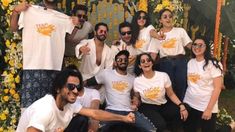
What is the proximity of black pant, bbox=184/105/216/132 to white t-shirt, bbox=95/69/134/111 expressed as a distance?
751mm

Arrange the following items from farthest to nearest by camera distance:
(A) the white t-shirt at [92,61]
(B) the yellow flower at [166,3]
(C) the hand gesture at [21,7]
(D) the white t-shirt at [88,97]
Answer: (B) the yellow flower at [166,3] < (A) the white t-shirt at [92,61] < (D) the white t-shirt at [88,97] < (C) the hand gesture at [21,7]

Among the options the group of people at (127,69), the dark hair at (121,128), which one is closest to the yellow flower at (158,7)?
the group of people at (127,69)

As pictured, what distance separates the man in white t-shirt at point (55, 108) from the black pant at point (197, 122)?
77.2 inches

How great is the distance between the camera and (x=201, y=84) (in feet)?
18.2

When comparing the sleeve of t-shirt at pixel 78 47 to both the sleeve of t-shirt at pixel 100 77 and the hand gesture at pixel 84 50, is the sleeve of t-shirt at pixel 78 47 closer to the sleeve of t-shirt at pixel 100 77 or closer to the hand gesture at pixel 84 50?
the hand gesture at pixel 84 50

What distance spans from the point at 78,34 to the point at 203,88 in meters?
1.72

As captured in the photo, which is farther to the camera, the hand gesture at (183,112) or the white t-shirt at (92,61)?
the white t-shirt at (92,61)

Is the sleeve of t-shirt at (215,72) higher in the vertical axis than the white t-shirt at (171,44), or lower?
lower

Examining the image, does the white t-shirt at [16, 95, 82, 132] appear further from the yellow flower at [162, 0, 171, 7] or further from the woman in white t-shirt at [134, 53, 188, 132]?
the yellow flower at [162, 0, 171, 7]

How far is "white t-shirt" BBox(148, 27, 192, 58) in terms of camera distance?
5.75 metres

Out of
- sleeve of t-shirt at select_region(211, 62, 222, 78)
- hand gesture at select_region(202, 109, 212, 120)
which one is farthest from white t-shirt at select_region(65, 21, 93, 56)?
hand gesture at select_region(202, 109, 212, 120)

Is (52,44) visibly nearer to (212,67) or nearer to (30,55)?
(30,55)

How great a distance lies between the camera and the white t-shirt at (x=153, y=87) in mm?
5480

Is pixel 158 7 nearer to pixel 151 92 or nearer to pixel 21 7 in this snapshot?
pixel 151 92
